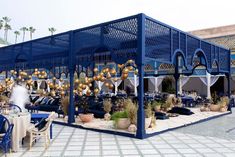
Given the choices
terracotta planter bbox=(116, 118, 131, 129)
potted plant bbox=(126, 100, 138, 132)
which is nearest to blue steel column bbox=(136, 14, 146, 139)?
potted plant bbox=(126, 100, 138, 132)

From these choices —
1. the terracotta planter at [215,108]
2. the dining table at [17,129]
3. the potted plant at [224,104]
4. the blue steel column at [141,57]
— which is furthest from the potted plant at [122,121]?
the potted plant at [224,104]

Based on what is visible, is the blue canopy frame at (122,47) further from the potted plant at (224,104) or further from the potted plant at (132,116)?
the potted plant at (224,104)

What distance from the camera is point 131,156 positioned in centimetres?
554

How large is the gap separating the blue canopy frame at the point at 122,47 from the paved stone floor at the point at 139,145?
844 mm

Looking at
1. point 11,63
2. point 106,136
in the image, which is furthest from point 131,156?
point 11,63

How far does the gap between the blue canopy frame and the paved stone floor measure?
0.84m

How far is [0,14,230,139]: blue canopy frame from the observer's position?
24.8 feet

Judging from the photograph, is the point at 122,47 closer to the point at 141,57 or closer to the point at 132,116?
the point at 141,57

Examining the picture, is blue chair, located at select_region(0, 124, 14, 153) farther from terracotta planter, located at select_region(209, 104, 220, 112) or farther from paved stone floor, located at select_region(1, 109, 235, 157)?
terracotta planter, located at select_region(209, 104, 220, 112)

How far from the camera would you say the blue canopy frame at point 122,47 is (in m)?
7.56

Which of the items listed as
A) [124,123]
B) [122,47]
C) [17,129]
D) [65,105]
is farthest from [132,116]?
[65,105]

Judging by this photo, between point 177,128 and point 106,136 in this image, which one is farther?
point 177,128

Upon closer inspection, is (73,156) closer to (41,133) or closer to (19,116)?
(41,133)

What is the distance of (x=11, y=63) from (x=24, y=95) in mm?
5230
